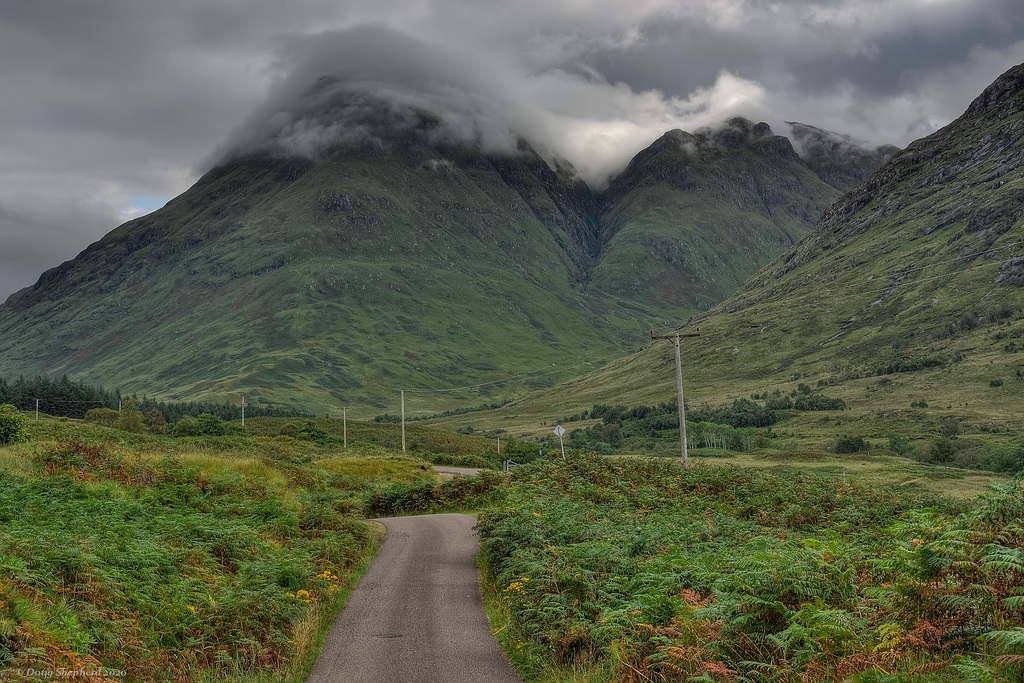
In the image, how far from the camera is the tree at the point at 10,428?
2981cm

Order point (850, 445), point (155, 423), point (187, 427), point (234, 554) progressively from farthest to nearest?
1. point (155, 423)
2. point (850, 445)
3. point (187, 427)
4. point (234, 554)

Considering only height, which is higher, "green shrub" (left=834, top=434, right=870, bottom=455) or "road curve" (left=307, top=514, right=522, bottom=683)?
"green shrub" (left=834, top=434, right=870, bottom=455)

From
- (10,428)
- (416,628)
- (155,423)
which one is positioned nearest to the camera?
(416,628)

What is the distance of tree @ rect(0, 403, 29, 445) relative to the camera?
97.8 feet

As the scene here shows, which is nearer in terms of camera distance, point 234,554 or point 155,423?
point 234,554

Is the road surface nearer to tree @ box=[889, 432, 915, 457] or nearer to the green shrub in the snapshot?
the green shrub

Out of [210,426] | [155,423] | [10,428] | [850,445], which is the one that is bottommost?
[850,445]

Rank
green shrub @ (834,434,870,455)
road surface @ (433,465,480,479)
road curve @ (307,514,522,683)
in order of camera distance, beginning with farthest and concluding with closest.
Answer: green shrub @ (834,434,870,455) → road surface @ (433,465,480,479) → road curve @ (307,514,522,683)

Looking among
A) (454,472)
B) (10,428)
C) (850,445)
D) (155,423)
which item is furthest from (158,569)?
(155,423)

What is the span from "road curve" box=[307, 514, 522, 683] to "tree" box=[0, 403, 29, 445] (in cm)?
1830

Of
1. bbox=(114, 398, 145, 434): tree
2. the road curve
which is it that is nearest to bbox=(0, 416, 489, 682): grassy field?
the road curve

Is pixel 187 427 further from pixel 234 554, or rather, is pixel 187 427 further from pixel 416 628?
pixel 416 628

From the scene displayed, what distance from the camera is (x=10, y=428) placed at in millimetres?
30219

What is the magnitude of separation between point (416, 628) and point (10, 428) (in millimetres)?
25028
